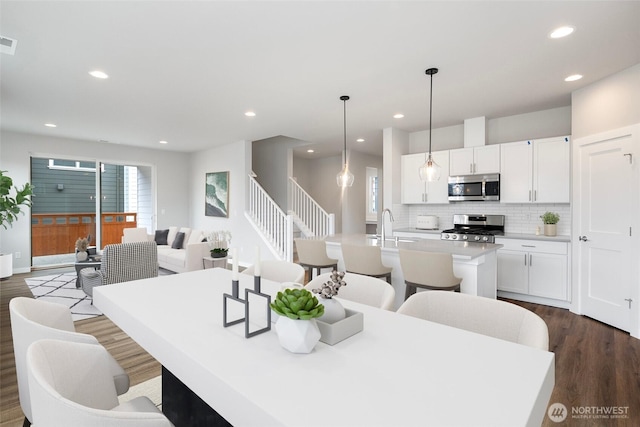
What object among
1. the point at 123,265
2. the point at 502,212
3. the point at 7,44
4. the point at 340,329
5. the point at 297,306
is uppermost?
the point at 7,44

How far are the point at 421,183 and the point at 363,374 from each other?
4988 mm

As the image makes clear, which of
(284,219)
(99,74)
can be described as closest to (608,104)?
(284,219)

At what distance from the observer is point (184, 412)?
5.06 feet

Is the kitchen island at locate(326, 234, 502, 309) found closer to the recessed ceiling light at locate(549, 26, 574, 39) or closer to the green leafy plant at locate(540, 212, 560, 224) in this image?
the green leafy plant at locate(540, 212, 560, 224)

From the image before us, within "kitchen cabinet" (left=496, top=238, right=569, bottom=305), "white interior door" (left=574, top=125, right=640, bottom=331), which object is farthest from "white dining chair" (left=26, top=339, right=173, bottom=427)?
"kitchen cabinet" (left=496, top=238, right=569, bottom=305)

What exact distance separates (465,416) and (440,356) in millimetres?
312

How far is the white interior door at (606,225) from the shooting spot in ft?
11.0

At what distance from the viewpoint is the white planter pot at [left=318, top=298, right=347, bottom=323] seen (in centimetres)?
124

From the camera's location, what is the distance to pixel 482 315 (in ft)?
5.00

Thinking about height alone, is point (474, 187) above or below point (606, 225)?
above

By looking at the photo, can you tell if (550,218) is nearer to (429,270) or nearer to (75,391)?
(429,270)

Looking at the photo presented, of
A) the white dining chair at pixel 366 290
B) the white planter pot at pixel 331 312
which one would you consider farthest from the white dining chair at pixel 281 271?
the white planter pot at pixel 331 312

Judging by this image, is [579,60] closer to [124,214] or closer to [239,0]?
[239,0]

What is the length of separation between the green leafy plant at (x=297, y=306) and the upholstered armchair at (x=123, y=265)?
353 cm
